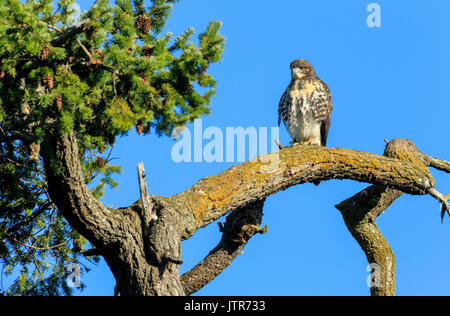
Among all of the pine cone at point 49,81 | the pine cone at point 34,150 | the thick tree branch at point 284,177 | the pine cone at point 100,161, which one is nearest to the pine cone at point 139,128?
the pine cone at point 49,81

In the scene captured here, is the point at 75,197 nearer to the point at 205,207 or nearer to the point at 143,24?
the point at 205,207

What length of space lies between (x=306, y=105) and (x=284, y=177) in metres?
2.08

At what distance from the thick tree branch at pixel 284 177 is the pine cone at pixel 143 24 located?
1.43 meters

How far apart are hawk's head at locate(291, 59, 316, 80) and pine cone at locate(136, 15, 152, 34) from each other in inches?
111

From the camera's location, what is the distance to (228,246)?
5.88 meters

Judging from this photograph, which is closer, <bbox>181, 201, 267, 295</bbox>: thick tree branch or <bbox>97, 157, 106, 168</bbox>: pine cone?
<bbox>97, 157, 106, 168</bbox>: pine cone

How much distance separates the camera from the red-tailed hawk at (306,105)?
→ 7.14 meters

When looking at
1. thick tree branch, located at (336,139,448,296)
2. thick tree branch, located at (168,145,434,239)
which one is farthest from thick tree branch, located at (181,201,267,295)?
thick tree branch, located at (336,139,448,296)

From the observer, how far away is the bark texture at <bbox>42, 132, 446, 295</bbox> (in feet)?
13.9

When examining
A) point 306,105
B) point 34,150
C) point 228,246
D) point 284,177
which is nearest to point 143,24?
point 34,150

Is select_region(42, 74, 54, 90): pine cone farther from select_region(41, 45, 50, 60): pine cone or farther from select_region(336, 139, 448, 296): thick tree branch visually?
select_region(336, 139, 448, 296): thick tree branch

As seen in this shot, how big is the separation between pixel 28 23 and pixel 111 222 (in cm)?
163
